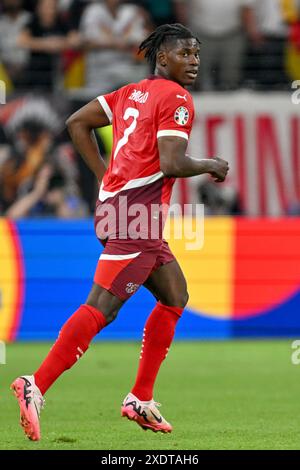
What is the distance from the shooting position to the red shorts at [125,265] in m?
6.68

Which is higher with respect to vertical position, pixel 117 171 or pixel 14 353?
pixel 117 171

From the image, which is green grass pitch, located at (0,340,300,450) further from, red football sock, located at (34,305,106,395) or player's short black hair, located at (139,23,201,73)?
player's short black hair, located at (139,23,201,73)

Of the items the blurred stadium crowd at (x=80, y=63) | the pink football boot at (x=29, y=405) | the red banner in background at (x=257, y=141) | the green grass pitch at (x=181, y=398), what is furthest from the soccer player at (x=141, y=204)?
the red banner in background at (x=257, y=141)

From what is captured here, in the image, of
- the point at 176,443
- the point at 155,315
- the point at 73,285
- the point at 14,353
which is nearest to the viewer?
the point at 176,443

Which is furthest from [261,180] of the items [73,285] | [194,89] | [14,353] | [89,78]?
[14,353]

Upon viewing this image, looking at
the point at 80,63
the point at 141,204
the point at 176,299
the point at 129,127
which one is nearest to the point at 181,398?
the point at 176,299

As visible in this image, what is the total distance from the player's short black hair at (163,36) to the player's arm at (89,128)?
46 centimetres

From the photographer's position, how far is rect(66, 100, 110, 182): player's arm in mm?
7199

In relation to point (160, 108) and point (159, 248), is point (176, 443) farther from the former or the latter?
point (160, 108)

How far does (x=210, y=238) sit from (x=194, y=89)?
3.77 meters

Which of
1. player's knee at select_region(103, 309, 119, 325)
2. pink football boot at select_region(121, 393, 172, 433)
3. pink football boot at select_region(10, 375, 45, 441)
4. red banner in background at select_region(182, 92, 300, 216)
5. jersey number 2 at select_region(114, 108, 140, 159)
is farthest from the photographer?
red banner in background at select_region(182, 92, 300, 216)

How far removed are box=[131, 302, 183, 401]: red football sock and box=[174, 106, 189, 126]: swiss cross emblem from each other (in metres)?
1.22

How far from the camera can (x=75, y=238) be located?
42.3ft

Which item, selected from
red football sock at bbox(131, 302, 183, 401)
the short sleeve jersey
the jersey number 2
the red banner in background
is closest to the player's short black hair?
the short sleeve jersey
